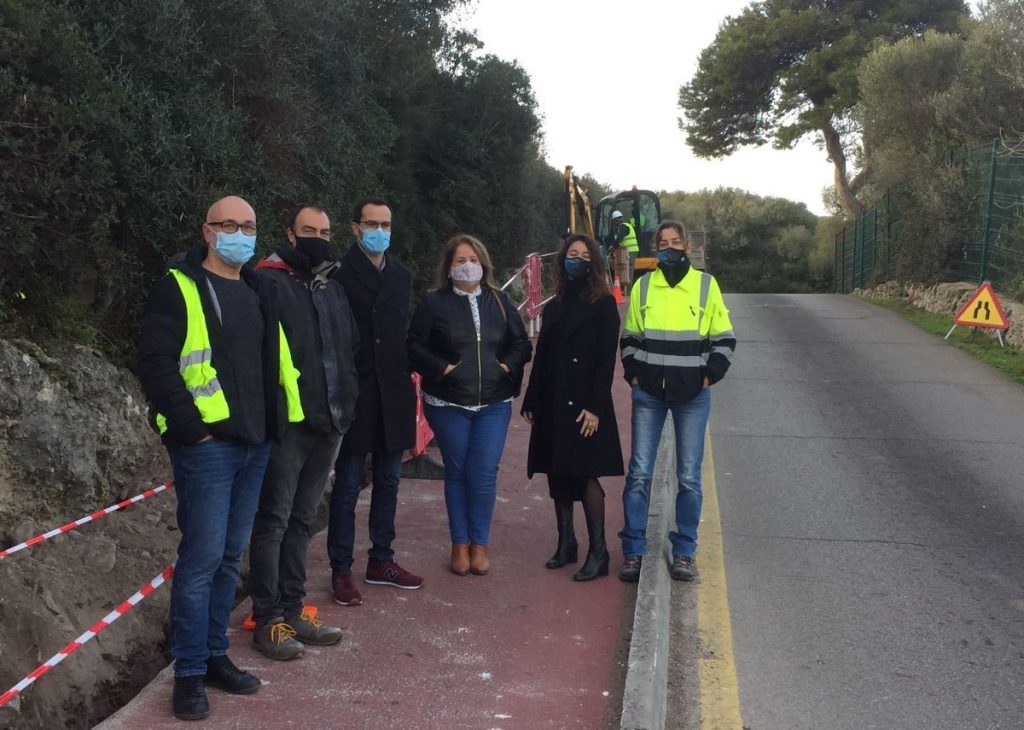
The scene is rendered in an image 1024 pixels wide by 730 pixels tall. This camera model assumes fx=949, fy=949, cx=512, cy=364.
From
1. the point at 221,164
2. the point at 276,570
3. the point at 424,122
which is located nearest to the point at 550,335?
the point at 276,570

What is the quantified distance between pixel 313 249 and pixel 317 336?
1.35 feet

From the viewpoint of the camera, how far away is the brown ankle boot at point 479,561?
5387 millimetres

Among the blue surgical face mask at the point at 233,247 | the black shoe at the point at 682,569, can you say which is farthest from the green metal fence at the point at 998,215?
the blue surgical face mask at the point at 233,247

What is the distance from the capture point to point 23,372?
16.8 feet

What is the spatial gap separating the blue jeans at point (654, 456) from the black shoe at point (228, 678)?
88.8 inches

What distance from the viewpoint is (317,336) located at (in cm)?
423

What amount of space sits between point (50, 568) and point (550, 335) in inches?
109

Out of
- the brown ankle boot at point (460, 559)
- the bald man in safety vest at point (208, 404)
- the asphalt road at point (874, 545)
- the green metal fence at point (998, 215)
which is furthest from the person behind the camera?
the green metal fence at point (998, 215)

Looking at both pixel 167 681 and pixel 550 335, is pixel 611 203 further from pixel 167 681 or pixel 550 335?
pixel 167 681

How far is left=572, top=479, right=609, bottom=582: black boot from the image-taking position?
5.30 meters

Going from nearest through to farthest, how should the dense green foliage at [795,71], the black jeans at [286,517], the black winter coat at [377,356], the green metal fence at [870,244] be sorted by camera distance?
the black jeans at [286,517] → the black winter coat at [377,356] → the green metal fence at [870,244] → the dense green foliage at [795,71]

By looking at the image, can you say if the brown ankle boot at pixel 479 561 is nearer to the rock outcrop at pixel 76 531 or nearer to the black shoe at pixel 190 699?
the rock outcrop at pixel 76 531

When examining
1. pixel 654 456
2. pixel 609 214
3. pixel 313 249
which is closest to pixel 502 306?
pixel 654 456

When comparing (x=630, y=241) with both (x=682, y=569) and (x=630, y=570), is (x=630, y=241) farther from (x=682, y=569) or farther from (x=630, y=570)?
(x=630, y=570)
